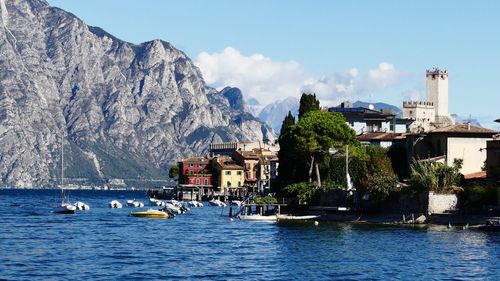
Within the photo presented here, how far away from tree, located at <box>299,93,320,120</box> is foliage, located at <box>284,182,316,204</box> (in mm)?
21811

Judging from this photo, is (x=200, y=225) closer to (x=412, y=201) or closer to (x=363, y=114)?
(x=412, y=201)

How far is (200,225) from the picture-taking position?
4843 inches

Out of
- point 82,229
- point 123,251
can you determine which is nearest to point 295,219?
point 82,229

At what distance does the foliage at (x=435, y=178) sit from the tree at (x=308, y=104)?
162 feet

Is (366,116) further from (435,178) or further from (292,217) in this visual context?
(435,178)

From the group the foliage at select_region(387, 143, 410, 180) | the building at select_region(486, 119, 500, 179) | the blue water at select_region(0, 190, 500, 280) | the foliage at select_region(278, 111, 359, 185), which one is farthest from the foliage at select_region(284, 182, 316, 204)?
the building at select_region(486, 119, 500, 179)

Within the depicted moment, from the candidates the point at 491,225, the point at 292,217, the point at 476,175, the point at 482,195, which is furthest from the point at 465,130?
the point at 491,225

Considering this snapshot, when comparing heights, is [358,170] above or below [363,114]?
below

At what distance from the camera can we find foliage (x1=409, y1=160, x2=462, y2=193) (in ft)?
356

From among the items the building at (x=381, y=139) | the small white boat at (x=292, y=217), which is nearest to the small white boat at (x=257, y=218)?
the small white boat at (x=292, y=217)

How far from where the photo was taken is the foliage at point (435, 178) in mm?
108438

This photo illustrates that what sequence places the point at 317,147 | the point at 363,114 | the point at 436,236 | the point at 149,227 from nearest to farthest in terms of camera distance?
the point at 436,236, the point at 149,227, the point at 317,147, the point at 363,114

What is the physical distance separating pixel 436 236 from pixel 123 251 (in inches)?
1211

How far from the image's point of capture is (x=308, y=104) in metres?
160
